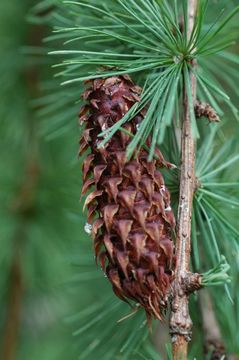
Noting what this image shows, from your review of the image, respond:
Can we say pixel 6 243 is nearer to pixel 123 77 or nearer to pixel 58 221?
pixel 58 221

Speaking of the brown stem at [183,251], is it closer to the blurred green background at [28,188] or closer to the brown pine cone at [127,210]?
the brown pine cone at [127,210]

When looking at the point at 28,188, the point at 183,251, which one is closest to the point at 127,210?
the point at 183,251

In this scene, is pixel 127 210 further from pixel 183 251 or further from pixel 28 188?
pixel 28 188

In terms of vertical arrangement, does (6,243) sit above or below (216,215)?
above

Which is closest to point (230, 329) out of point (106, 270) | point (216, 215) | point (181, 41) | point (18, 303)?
point (216, 215)

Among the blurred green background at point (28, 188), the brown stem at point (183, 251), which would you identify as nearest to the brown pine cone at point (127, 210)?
the brown stem at point (183, 251)

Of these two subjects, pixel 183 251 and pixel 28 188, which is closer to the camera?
pixel 183 251
